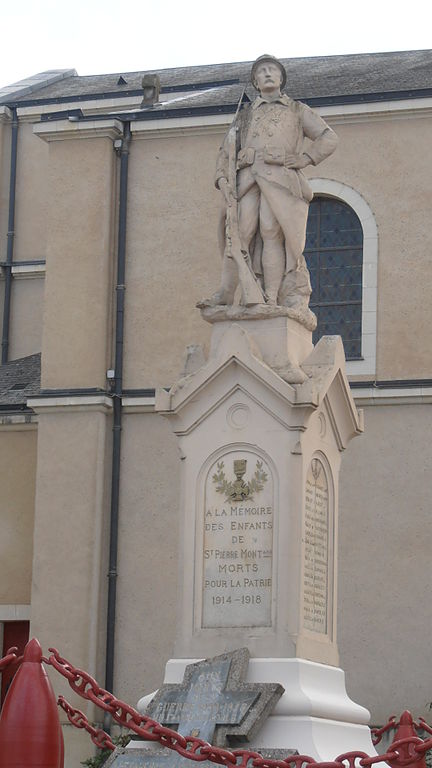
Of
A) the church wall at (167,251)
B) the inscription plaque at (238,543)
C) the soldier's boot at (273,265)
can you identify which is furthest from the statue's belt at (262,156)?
the church wall at (167,251)

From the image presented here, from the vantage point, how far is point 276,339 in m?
14.7

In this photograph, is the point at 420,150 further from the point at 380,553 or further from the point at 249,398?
the point at 249,398

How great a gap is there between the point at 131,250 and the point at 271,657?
13230mm

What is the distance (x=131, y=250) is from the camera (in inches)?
1034

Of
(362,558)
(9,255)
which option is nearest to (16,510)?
(362,558)

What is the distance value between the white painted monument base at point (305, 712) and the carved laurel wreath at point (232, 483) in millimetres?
1425

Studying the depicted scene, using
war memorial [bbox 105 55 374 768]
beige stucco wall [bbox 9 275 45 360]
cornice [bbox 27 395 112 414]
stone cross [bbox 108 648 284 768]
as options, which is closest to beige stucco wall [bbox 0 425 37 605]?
cornice [bbox 27 395 112 414]

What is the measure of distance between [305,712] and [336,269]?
508 inches

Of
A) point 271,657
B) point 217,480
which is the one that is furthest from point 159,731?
point 217,480

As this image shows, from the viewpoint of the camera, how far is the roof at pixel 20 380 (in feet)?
88.8

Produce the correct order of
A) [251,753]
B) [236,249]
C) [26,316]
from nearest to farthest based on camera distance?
[251,753], [236,249], [26,316]

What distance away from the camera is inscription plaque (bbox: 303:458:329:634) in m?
14.3

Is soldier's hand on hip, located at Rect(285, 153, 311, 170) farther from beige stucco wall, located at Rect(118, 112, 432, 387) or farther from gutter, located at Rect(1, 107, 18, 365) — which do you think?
gutter, located at Rect(1, 107, 18, 365)

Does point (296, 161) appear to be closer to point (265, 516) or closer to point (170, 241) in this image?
point (265, 516)
